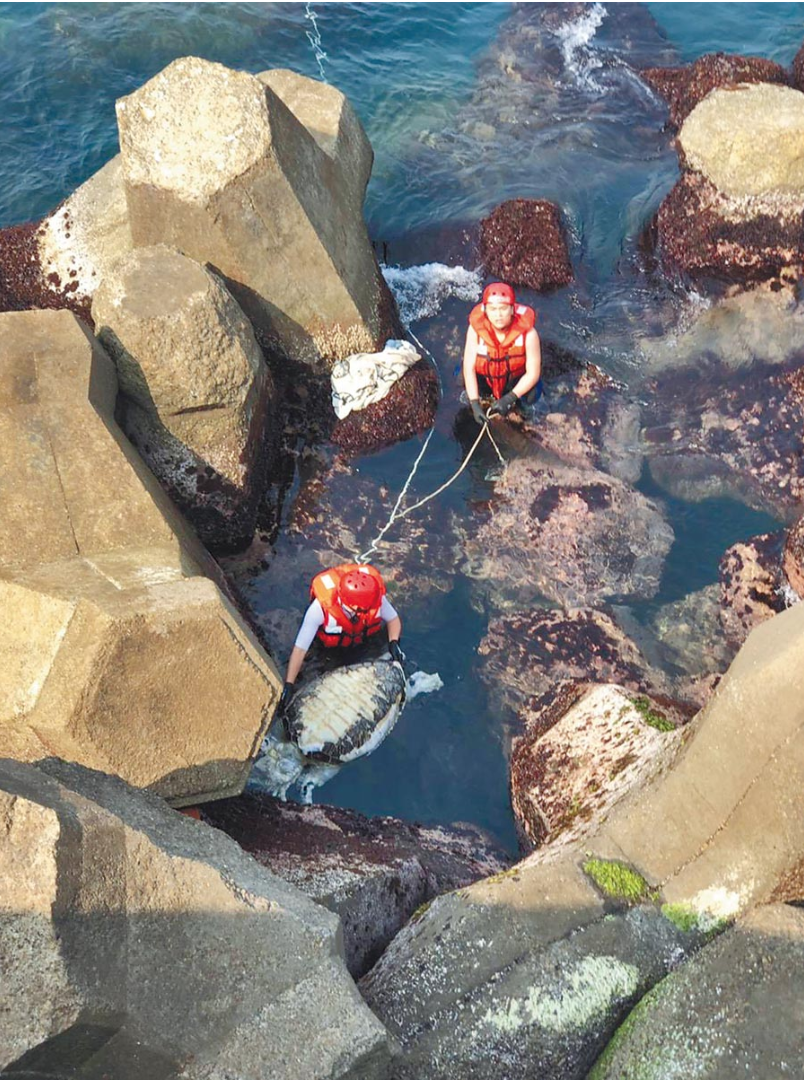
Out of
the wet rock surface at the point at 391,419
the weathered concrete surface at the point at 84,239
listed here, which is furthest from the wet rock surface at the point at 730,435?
the weathered concrete surface at the point at 84,239

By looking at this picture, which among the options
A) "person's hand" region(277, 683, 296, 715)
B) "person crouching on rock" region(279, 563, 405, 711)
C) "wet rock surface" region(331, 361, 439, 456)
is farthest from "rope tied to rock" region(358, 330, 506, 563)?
"person's hand" region(277, 683, 296, 715)

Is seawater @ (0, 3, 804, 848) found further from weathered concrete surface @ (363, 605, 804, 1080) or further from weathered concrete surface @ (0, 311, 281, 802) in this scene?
weathered concrete surface @ (363, 605, 804, 1080)

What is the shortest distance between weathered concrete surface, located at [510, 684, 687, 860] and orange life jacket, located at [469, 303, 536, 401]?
3591 millimetres

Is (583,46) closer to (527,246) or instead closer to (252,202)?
(527,246)

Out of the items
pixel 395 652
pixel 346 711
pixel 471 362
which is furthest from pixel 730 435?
pixel 346 711

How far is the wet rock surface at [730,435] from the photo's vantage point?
382 inches

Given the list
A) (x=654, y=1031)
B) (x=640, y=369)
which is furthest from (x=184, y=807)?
(x=640, y=369)

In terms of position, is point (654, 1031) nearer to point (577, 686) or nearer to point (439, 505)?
point (577, 686)

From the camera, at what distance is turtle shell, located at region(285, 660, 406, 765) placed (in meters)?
7.87

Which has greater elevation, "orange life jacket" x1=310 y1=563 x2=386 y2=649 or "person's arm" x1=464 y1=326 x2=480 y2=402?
"person's arm" x1=464 y1=326 x2=480 y2=402

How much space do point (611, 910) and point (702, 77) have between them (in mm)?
12824

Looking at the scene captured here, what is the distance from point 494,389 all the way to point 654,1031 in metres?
6.57

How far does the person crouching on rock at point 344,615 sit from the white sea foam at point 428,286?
4009 mm

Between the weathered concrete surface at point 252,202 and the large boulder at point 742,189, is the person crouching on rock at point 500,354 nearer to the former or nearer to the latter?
the weathered concrete surface at point 252,202
